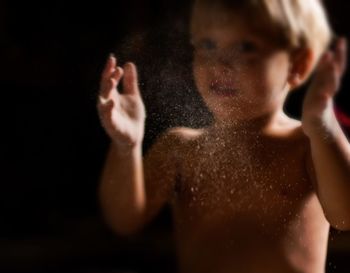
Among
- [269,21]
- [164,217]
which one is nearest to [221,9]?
[269,21]

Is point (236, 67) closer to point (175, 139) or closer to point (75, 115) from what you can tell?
point (175, 139)

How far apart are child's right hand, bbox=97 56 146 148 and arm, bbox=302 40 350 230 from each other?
86 mm

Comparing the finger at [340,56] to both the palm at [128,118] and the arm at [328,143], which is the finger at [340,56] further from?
the palm at [128,118]

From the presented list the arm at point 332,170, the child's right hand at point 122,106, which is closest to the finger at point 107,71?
the child's right hand at point 122,106

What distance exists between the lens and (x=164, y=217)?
0.35 metres

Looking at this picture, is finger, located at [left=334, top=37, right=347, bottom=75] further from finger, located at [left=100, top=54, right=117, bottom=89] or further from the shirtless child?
finger, located at [left=100, top=54, right=117, bottom=89]

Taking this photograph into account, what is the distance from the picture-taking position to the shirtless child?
0.25m

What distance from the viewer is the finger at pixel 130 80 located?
0.29 metres

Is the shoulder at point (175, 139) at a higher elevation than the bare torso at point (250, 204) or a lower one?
higher

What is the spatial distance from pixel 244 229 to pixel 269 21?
10 cm

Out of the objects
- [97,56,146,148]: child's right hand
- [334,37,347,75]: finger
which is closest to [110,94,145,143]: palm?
[97,56,146,148]: child's right hand

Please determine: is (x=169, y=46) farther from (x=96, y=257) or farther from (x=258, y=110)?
(x=96, y=257)

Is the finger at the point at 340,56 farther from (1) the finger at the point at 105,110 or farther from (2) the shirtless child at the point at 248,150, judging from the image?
(1) the finger at the point at 105,110

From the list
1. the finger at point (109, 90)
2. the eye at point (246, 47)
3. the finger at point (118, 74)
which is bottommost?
the finger at point (109, 90)
